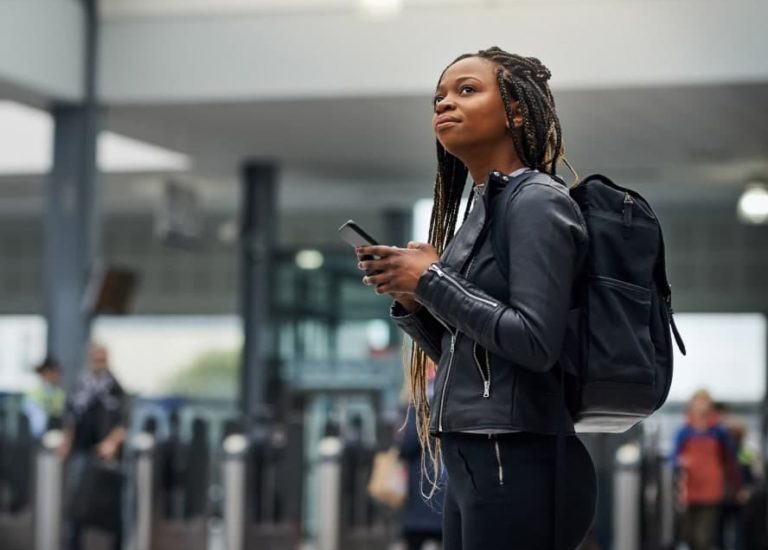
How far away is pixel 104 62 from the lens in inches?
509

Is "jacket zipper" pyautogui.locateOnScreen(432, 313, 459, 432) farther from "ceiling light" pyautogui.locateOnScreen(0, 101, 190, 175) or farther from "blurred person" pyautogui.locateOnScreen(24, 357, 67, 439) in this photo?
"ceiling light" pyautogui.locateOnScreen(0, 101, 190, 175)

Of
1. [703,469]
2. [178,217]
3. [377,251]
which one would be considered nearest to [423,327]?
[377,251]

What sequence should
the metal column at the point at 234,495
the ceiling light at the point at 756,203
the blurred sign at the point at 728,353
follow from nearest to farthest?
the metal column at the point at 234,495 → the ceiling light at the point at 756,203 → the blurred sign at the point at 728,353

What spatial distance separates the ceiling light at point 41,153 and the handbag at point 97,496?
6.01m

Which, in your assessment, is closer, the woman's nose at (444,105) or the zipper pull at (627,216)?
the zipper pull at (627,216)

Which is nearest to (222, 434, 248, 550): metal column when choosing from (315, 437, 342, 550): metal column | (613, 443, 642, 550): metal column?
(315, 437, 342, 550): metal column

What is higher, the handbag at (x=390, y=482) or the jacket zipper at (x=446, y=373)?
the jacket zipper at (x=446, y=373)

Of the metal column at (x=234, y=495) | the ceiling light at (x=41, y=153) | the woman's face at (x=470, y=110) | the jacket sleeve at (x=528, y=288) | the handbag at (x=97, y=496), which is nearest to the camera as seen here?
the jacket sleeve at (x=528, y=288)

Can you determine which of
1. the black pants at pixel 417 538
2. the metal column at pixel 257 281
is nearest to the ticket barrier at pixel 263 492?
the metal column at pixel 257 281

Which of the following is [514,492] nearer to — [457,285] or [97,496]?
[457,285]

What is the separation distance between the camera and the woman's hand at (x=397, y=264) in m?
2.57

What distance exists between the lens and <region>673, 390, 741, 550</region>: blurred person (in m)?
12.4

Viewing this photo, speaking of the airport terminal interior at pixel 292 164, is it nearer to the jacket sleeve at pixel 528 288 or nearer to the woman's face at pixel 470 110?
the woman's face at pixel 470 110

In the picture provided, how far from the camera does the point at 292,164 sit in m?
16.3
